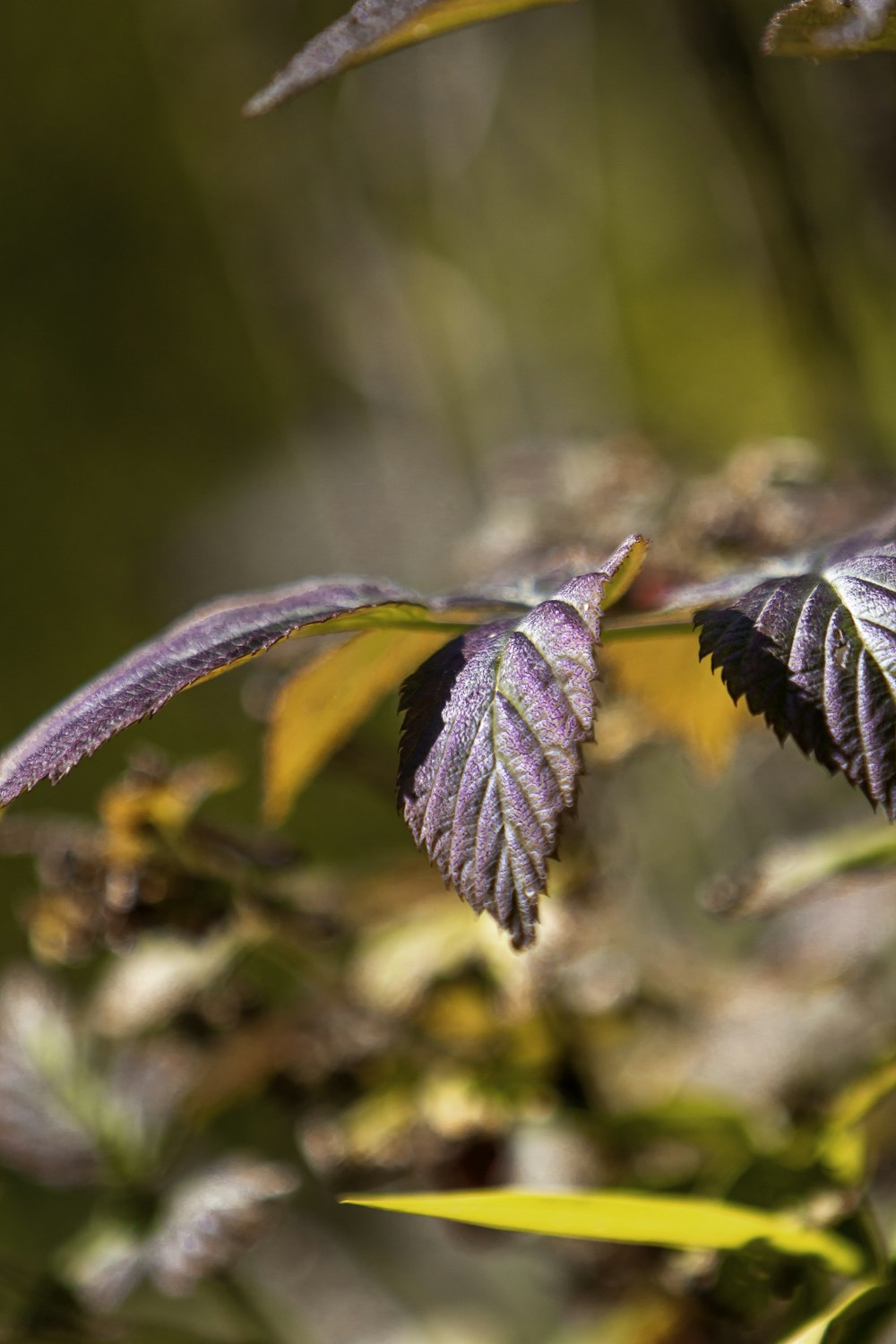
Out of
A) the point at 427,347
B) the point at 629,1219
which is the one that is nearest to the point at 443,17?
→ the point at 629,1219

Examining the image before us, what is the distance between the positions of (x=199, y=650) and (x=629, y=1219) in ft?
0.75

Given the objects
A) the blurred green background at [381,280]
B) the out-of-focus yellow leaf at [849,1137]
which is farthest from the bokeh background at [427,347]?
the out-of-focus yellow leaf at [849,1137]

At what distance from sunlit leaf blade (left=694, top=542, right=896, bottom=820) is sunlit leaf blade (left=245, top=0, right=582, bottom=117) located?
188 millimetres

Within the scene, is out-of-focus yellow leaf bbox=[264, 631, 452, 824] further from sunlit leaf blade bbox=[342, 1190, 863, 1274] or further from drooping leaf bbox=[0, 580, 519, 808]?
sunlit leaf blade bbox=[342, 1190, 863, 1274]

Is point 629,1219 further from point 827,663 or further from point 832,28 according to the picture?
point 832,28

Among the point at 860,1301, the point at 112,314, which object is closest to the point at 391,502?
the point at 860,1301

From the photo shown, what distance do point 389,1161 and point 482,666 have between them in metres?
0.35

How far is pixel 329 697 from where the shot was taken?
0.41 m

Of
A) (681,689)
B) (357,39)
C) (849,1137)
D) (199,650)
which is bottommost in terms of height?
(849,1137)

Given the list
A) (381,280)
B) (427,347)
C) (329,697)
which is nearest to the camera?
(329,697)

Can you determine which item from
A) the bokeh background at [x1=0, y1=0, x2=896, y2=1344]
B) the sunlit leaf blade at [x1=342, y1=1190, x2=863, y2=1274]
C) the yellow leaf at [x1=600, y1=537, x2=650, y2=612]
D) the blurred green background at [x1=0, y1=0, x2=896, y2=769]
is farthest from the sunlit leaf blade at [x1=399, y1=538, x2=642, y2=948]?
the blurred green background at [x1=0, y1=0, x2=896, y2=769]

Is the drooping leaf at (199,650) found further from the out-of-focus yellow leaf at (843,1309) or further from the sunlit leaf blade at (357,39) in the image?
the out-of-focus yellow leaf at (843,1309)

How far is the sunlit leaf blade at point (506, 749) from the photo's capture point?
0.29 meters

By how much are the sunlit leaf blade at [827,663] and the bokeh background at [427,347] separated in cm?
28
